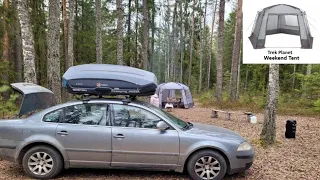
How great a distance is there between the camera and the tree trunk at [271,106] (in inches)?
289

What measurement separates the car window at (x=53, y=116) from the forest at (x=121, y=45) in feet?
10.8

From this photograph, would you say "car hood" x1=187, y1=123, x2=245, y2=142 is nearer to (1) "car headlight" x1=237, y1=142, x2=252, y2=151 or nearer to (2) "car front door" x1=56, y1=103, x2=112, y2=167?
(1) "car headlight" x1=237, y1=142, x2=252, y2=151

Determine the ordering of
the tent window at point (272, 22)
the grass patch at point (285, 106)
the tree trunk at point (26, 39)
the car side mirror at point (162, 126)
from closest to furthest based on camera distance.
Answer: the car side mirror at point (162, 126)
the tree trunk at point (26, 39)
the tent window at point (272, 22)
the grass patch at point (285, 106)

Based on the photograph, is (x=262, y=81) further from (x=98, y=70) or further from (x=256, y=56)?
(x=98, y=70)

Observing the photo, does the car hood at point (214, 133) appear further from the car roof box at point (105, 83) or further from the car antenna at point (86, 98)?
the car antenna at point (86, 98)

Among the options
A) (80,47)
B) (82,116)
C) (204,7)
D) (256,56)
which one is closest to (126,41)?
(80,47)

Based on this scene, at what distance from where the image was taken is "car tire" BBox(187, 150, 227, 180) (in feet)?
15.9

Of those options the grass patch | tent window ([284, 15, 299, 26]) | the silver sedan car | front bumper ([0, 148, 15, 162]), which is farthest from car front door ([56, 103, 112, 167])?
the grass patch

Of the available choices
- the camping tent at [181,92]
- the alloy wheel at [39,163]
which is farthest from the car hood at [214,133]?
the camping tent at [181,92]

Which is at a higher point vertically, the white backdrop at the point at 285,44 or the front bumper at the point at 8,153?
the white backdrop at the point at 285,44

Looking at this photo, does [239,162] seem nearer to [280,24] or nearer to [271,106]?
[271,106]

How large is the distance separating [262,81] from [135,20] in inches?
582

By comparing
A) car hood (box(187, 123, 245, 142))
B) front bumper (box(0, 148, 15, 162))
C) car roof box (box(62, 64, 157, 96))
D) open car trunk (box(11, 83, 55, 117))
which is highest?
car roof box (box(62, 64, 157, 96))

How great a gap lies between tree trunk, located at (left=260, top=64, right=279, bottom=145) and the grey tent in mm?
785
